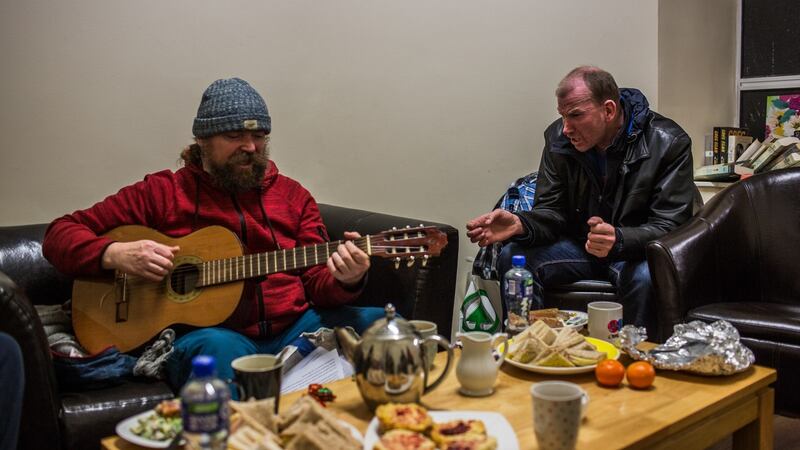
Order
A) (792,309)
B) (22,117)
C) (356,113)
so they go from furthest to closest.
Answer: (356,113) < (22,117) < (792,309)

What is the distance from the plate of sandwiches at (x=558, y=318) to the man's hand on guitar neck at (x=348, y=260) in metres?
0.47

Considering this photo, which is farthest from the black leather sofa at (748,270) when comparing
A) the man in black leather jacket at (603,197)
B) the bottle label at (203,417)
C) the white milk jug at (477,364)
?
the bottle label at (203,417)

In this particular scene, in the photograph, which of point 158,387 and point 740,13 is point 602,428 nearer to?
point 158,387

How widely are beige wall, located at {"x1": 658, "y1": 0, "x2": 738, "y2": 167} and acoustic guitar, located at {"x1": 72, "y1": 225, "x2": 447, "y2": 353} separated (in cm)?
211

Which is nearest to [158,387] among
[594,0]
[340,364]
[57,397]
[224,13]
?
[57,397]

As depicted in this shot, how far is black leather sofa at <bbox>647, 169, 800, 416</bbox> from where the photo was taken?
2.12 m

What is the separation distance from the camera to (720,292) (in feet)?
8.16

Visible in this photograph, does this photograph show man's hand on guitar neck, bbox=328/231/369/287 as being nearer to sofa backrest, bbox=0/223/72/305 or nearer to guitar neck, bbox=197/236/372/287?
guitar neck, bbox=197/236/372/287

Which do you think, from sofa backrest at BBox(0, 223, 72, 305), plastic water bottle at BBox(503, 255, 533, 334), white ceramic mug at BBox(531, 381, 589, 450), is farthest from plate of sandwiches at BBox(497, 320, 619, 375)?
sofa backrest at BBox(0, 223, 72, 305)

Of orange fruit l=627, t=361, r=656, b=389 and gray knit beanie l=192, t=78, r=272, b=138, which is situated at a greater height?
gray knit beanie l=192, t=78, r=272, b=138

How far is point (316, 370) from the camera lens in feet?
6.50

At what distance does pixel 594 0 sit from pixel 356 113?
1.30 meters

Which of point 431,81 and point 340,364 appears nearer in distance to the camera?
point 340,364

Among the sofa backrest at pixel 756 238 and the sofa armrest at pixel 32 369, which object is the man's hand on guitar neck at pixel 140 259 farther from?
the sofa backrest at pixel 756 238
